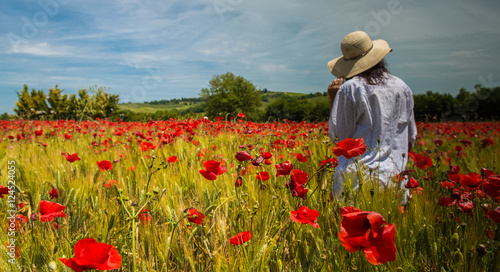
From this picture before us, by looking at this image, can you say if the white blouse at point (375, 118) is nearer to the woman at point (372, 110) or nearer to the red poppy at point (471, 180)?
the woman at point (372, 110)

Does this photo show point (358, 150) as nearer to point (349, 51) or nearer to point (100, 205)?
point (100, 205)

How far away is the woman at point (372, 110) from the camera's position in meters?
2.27

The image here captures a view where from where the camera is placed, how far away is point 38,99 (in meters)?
28.3

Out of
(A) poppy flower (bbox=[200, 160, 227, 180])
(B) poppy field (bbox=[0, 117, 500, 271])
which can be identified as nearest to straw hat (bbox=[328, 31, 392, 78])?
(B) poppy field (bbox=[0, 117, 500, 271])

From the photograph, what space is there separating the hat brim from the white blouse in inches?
5.8

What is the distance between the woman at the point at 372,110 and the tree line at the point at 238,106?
179 cm

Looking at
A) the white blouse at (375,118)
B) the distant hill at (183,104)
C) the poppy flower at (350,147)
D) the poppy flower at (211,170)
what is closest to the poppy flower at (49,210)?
the poppy flower at (211,170)

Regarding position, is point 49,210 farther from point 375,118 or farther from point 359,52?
point 359,52

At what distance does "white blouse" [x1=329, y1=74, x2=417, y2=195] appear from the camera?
2.27m

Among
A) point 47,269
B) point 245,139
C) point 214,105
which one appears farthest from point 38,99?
point 47,269

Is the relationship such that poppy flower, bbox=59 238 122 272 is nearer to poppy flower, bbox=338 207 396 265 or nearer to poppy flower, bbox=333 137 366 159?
poppy flower, bbox=338 207 396 265

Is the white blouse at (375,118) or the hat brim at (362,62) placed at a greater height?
the hat brim at (362,62)

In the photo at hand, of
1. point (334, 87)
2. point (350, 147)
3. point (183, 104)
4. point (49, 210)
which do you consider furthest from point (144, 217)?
point (183, 104)

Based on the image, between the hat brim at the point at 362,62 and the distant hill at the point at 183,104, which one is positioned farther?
the distant hill at the point at 183,104
